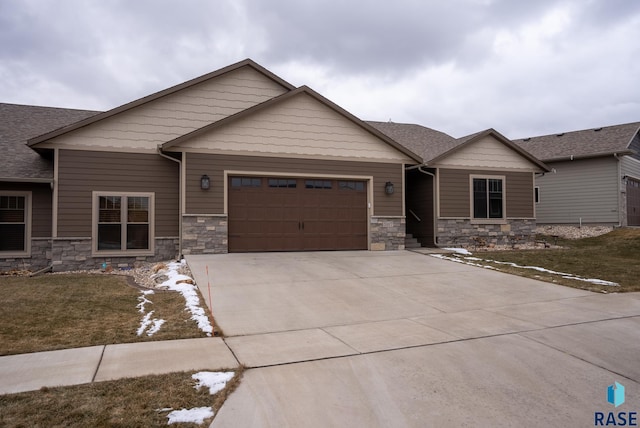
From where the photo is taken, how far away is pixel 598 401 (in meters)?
3.88

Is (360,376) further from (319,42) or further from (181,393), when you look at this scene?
(319,42)

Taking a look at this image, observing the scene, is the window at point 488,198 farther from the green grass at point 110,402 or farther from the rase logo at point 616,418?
the green grass at point 110,402

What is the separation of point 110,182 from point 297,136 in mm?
5521

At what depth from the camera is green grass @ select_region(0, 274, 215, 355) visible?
17.8ft

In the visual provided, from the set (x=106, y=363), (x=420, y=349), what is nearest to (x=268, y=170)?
(x=420, y=349)

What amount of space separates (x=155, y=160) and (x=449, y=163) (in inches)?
387

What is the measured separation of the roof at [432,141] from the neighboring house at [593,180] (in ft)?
17.9

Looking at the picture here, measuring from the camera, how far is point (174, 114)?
1345cm

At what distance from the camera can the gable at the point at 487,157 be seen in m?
15.9

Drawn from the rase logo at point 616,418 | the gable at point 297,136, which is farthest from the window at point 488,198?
the rase logo at point 616,418

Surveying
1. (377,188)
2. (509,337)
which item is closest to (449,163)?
(377,188)

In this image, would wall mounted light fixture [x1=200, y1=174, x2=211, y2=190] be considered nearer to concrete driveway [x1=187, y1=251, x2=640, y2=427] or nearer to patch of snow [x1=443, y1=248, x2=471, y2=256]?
concrete driveway [x1=187, y1=251, x2=640, y2=427]

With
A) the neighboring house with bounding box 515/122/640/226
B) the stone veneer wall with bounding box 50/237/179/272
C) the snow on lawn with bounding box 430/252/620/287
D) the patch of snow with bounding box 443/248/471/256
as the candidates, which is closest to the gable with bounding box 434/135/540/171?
the patch of snow with bounding box 443/248/471/256

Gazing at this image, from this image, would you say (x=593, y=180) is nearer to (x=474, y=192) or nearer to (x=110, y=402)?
(x=474, y=192)
